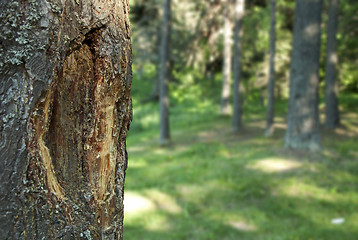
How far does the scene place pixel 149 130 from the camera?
781 inches

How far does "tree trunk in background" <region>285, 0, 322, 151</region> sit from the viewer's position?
11695mm

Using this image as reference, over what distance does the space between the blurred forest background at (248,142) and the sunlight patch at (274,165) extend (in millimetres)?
37

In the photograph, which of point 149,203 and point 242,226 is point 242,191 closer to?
point 242,226

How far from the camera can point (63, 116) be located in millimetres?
1737

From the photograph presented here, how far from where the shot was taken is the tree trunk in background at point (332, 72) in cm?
1573

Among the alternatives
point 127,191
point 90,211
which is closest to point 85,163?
point 90,211

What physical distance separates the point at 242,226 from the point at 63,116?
252 inches

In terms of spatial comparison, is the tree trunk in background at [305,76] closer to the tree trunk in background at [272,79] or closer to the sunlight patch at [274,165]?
the sunlight patch at [274,165]

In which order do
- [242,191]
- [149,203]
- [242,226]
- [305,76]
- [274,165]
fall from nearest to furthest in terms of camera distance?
[242,226] → [149,203] → [242,191] → [274,165] → [305,76]

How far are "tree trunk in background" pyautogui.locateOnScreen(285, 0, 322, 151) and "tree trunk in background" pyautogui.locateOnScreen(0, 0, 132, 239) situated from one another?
34.8 feet

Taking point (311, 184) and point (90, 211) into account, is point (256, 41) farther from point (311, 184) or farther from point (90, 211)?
point (90, 211)

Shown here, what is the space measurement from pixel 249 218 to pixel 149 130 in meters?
12.3

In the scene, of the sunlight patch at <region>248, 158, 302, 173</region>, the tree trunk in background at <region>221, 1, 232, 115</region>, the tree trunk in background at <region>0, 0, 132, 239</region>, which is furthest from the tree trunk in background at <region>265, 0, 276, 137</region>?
the tree trunk in background at <region>0, 0, 132, 239</region>

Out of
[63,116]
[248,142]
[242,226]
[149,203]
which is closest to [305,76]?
[248,142]
